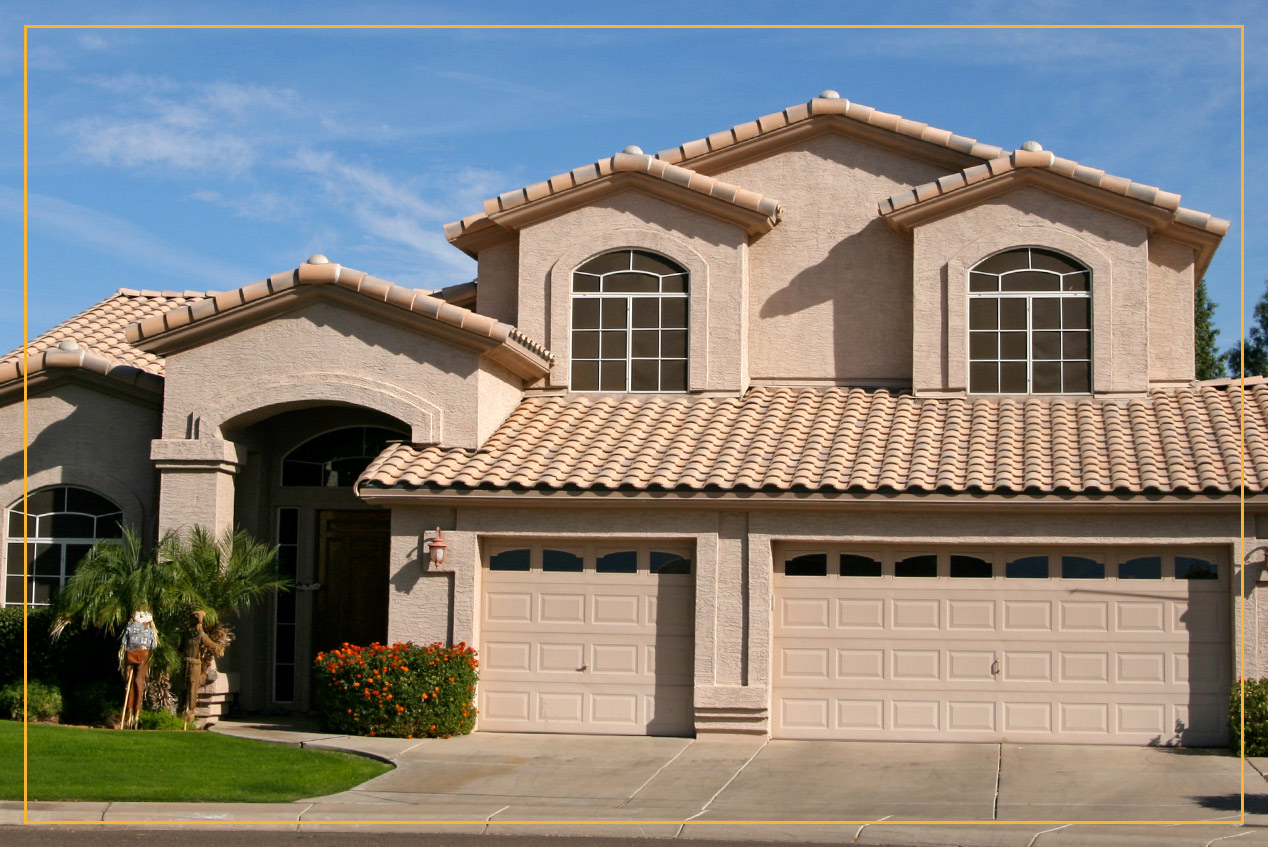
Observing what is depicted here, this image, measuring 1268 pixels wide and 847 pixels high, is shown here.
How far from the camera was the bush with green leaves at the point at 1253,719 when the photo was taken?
1549 centimetres

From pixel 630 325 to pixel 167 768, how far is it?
28.5 feet

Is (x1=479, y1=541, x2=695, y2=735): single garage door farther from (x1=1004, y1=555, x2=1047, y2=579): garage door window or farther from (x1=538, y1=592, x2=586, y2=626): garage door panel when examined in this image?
→ (x1=1004, y1=555, x2=1047, y2=579): garage door window

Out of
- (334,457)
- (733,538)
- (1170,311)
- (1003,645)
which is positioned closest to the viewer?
(1003,645)

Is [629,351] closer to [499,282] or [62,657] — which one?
[499,282]

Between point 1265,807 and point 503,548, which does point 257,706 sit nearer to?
point 503,548

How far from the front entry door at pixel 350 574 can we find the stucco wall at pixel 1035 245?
7333 millimetres

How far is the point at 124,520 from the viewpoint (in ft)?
61.6

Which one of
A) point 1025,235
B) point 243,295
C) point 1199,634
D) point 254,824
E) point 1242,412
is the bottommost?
point 254,824

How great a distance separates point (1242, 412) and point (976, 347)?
11.4ft

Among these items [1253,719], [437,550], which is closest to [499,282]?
[437,550]

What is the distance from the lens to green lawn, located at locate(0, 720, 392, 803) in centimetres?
1273

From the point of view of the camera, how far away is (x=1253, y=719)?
15547 millimetres

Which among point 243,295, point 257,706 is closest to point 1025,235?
point 243,295

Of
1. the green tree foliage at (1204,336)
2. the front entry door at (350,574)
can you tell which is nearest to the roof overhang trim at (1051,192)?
the front entry door at (350,574)
